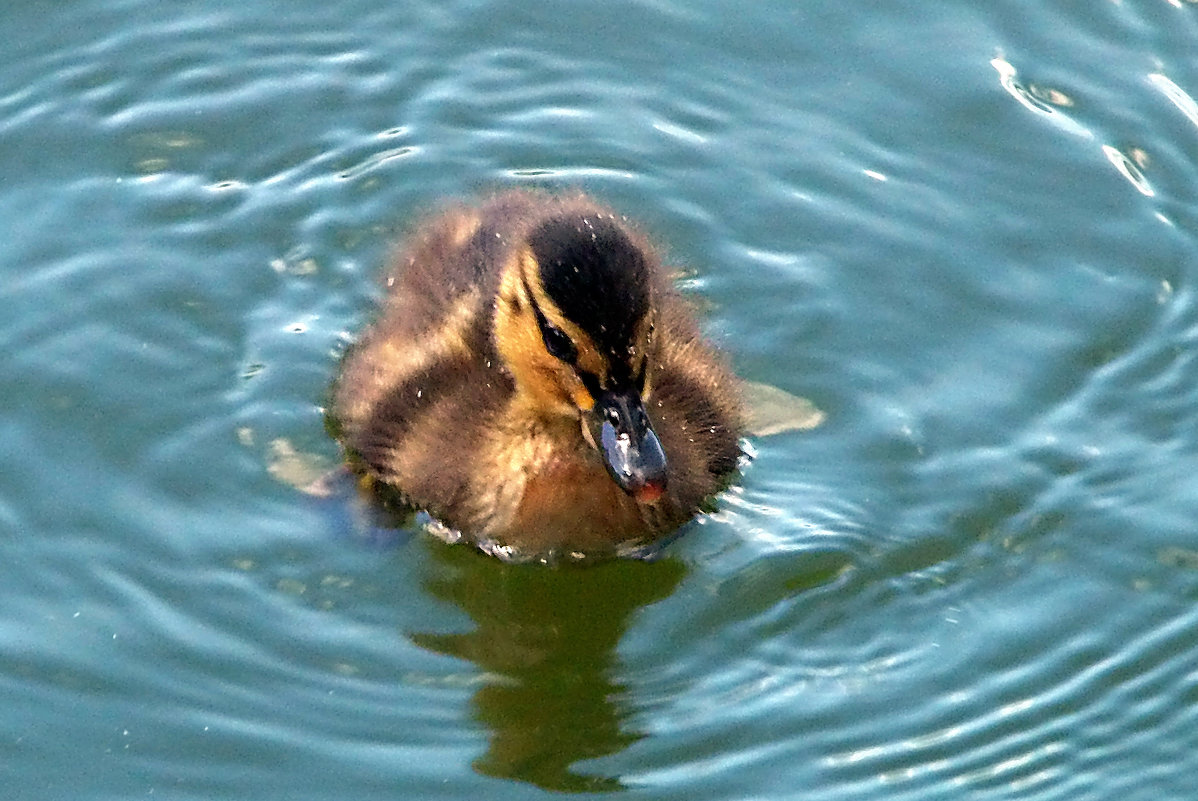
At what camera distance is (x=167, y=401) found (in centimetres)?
663

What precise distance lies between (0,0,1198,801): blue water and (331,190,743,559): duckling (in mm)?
Answer: 153

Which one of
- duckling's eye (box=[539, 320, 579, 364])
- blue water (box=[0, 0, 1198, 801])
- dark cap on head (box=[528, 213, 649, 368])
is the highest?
dark cap on head (box=[528, 213, 649, 368])

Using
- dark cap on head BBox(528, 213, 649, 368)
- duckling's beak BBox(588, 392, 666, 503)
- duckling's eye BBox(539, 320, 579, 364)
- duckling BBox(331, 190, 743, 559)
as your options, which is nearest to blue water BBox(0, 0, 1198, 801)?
duckling BBox(331, 190, 743, 559)

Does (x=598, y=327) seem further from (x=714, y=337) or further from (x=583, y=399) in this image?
(x=714, y=337)

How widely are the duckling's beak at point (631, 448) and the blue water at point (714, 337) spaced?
1.78 feet

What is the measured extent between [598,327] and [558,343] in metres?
0.21

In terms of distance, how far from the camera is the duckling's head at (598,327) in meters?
5.56

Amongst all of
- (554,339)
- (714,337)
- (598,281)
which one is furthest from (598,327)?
(714,337)

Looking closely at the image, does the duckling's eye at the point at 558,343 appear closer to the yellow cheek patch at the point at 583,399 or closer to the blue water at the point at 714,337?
the yellow cheek patch at the point at 583,399

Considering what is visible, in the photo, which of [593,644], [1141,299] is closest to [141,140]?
[593,644]

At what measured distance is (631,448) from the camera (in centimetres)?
561

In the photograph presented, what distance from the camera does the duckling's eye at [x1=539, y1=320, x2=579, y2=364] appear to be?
18.7ft

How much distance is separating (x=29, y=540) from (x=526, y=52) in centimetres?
284

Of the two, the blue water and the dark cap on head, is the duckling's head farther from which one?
the blue water
